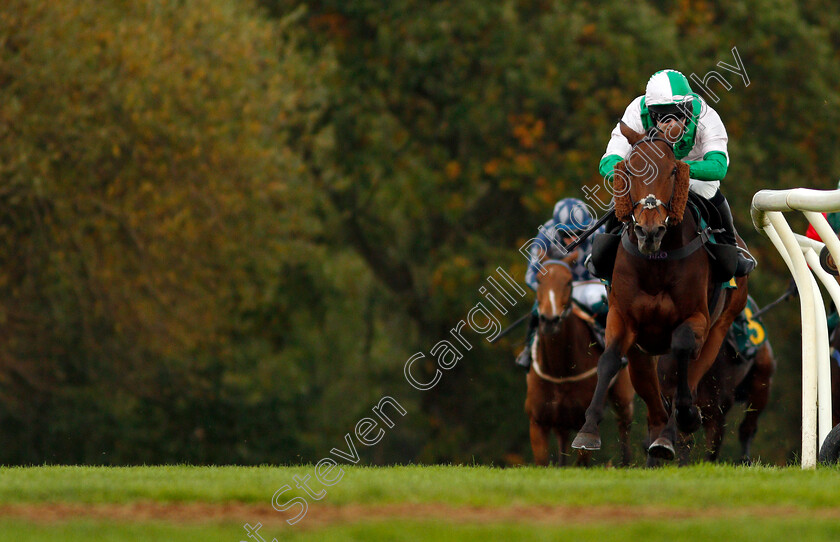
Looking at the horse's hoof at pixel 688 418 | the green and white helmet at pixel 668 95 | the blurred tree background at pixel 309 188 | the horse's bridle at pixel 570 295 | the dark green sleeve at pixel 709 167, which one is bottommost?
the blurred tree background at pixel 309 188

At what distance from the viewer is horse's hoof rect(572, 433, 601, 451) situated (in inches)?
344

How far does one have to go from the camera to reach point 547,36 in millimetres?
23750

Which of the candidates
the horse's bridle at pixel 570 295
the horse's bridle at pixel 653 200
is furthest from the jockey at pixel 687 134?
the horse's bridle at pixel 570 295

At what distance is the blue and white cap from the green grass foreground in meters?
4.27

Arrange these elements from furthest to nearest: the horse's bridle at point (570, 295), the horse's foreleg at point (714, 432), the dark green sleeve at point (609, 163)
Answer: the horse's foreleg at point (714, 432) → the horse's bridle at point (570, 295) → the dark green sleeve at point (609, 163)

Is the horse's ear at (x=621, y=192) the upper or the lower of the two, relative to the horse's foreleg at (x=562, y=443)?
upper

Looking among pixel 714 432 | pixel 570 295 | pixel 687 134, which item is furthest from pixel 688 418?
pixel 714 432

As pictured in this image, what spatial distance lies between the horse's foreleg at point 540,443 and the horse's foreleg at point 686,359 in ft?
12.3

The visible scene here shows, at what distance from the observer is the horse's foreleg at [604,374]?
28.9 ft

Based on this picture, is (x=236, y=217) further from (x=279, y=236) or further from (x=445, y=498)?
(x=445, y=498)

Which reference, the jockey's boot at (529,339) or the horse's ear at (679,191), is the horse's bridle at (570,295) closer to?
the jockey's boot at (529,339)

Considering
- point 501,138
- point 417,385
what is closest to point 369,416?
point 417,385

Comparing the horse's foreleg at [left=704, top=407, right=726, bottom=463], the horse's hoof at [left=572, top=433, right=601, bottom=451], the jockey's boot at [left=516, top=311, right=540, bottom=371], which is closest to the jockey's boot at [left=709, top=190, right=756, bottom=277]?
the horse's hoof at [left=572, top=433, right=601, bottom=451]

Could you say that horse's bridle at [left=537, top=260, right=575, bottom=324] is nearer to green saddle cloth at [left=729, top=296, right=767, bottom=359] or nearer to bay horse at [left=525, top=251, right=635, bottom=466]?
bay horse at [left=525, top=251, right=635, bottom=466]
